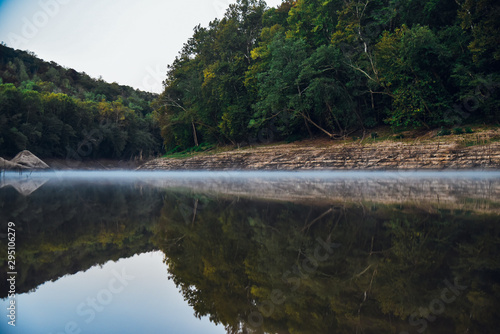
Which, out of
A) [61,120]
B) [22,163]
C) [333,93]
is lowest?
[22,163]

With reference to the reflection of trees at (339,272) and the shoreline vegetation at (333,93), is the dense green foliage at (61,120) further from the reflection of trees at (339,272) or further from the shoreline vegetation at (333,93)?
the reflection of trees at (339,272)

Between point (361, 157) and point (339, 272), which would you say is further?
point (361, 157)

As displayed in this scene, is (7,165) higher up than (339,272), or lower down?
higher up

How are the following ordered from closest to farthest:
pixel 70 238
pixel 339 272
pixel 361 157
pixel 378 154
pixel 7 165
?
pixel 339 272 < pixel 70 238 < pixel 378 154 < pixel 361 157 < pixel 7 165

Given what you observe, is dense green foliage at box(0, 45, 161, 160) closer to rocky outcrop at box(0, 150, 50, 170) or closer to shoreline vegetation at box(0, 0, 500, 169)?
shoreline vegetation at box(0, 0, 500, 169)

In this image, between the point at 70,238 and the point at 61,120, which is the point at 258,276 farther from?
the point at 61,120

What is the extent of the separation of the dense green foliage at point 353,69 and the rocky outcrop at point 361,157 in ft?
8.29

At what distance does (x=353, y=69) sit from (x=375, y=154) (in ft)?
25.0

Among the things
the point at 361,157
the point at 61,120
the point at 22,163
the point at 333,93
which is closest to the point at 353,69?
the point at 333,93

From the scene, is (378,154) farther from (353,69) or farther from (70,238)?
(70,238)

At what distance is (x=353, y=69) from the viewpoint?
23.4m

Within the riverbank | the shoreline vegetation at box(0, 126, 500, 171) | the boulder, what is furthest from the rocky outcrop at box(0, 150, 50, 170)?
the riverbank

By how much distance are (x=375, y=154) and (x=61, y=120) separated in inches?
1726

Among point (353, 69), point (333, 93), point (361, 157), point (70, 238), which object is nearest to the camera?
point (70, 238)
